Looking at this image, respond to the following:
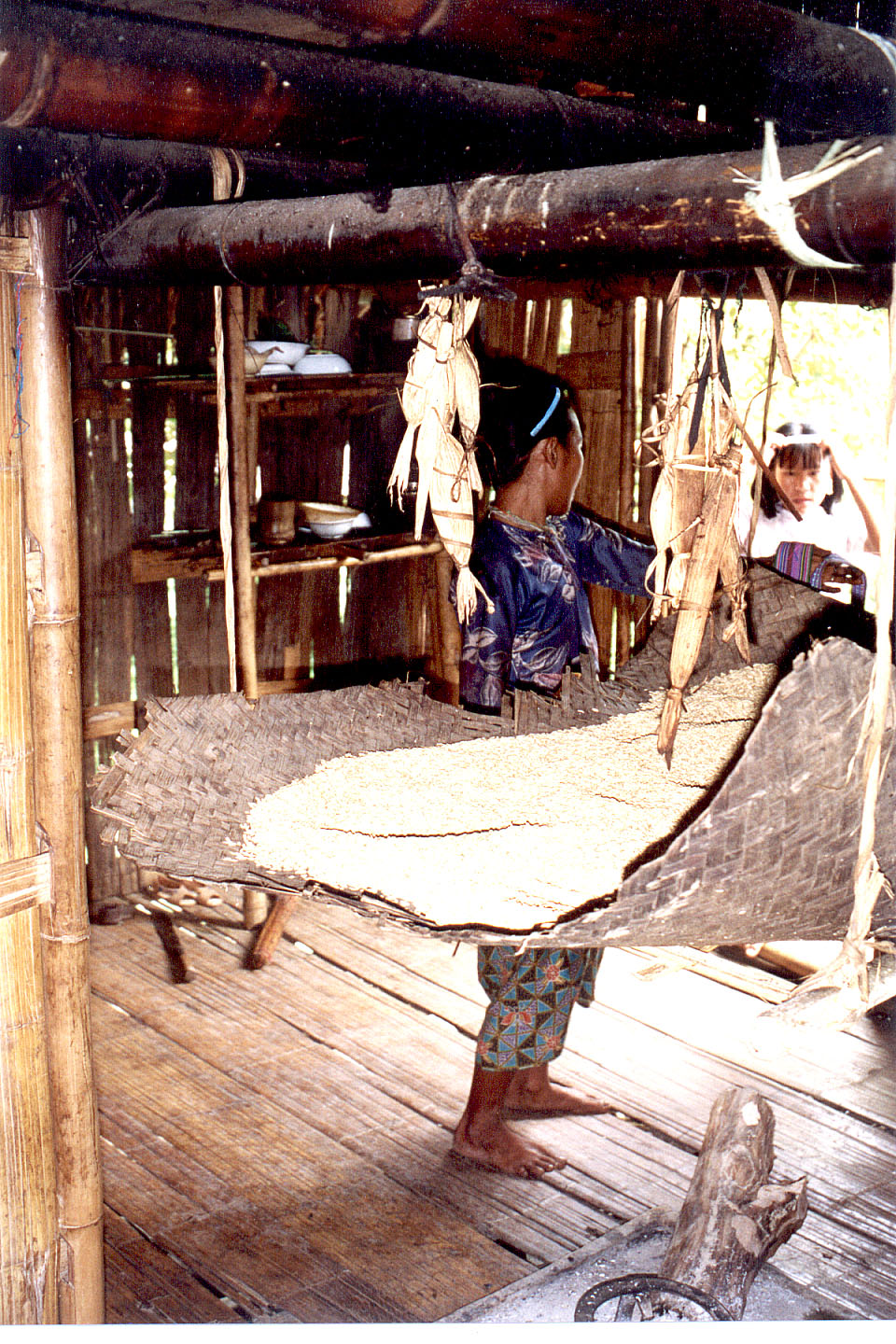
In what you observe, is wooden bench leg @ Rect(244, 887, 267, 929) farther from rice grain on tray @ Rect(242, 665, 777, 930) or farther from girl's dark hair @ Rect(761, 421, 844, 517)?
girl's dark hair @ Rect(761, 421, 844, 517)

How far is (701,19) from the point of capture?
149 cm

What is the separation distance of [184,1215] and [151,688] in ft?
5.86

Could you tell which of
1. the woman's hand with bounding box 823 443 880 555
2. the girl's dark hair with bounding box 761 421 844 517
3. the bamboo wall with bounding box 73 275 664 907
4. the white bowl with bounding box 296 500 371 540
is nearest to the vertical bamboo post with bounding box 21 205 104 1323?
the bamboo wall with bounding box 73 275 664 907

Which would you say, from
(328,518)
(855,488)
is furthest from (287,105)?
(855,488)

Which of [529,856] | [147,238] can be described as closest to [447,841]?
[529,856]

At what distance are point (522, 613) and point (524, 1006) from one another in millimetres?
860

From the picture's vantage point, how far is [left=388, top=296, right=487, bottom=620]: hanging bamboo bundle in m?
1.65

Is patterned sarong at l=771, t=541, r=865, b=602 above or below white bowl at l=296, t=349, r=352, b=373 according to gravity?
below

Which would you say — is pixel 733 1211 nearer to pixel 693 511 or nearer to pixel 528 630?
pixel 693 511

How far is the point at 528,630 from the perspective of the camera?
2.86 metres

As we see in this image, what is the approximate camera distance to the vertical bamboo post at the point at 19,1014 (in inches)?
65.9

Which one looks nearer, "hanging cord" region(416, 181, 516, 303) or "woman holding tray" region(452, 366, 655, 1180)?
"hanging cord" region(416, 181, 516, 303)

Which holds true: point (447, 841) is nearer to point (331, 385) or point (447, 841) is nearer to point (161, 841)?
point (161, 841)

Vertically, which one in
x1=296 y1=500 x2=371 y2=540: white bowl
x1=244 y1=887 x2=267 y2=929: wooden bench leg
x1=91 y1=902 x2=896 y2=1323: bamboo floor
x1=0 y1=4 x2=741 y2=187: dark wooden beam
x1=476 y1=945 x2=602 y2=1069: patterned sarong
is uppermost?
x1=0 y1=4 x2=741 y2=187: dark wooden beam
